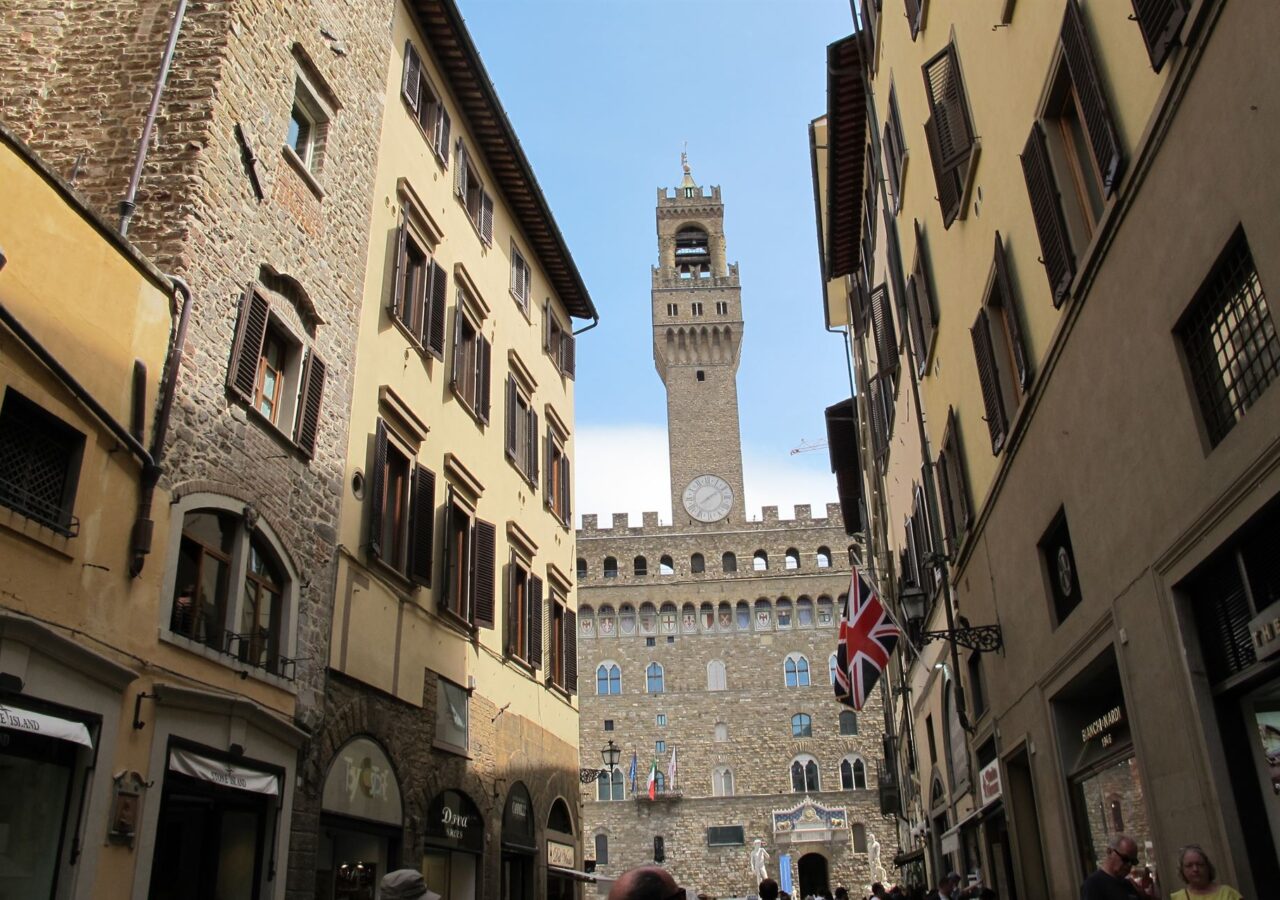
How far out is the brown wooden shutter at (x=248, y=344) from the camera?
9.20 m

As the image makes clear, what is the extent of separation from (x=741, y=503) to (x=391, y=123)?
47.0 m

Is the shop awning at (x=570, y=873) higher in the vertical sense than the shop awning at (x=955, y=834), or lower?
lower

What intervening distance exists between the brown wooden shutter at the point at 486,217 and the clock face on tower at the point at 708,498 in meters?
42.3

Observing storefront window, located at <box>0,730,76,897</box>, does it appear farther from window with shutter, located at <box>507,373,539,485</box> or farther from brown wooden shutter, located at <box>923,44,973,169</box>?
window with shutter, located at <box>507,373,539,485</box>

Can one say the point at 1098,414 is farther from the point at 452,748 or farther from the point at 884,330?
the point at 884,330

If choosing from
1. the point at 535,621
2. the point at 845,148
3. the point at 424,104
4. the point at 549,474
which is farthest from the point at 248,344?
the point at 845,148

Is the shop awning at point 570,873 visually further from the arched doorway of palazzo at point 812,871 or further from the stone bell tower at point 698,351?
the stone bell tower at point 698,351

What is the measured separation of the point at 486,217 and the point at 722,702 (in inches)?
1526

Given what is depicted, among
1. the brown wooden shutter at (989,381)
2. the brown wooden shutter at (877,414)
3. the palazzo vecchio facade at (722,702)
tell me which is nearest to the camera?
the brown wooden shutter at (989,381)

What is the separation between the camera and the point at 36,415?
695 centimetres

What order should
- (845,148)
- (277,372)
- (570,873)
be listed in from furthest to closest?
1. (845,148)
2. (570,873)
3. (277,372)

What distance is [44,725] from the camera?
6559 mm

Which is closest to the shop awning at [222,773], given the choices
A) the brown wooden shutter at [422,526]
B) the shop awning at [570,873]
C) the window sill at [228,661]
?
the window sill at [228,661]

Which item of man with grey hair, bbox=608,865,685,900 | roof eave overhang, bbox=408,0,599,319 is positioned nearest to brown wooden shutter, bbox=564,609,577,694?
roof eave overhang, bbox=408,0,599,319
